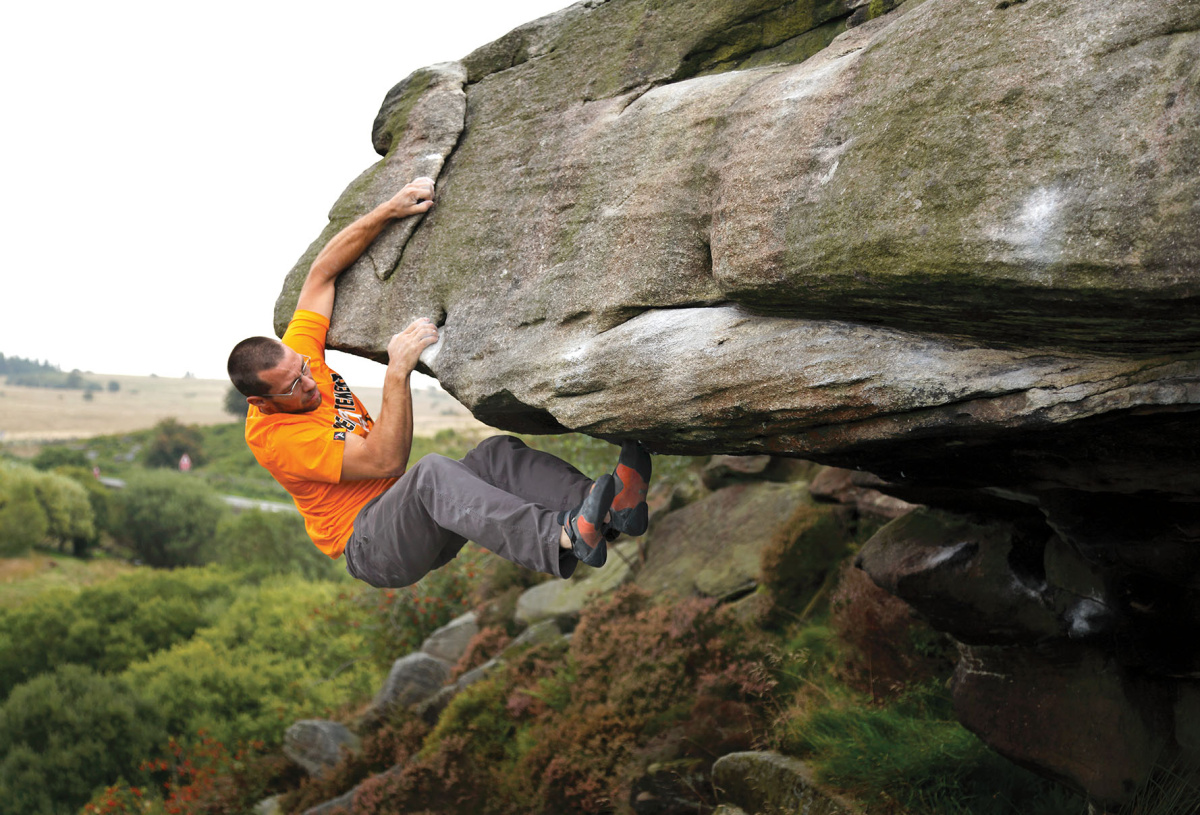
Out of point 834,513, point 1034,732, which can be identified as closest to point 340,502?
point 1034,732

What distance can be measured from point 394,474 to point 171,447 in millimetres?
95784

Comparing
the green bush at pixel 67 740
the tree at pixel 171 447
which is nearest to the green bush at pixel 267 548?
the green bush at pixel 67 740

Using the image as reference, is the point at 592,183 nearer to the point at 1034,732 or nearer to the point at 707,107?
the point at 707,107

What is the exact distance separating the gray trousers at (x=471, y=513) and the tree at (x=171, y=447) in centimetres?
9459

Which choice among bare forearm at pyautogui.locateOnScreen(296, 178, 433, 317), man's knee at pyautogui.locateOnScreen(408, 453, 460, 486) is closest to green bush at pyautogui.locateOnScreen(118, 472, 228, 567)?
bare forearm at pyautogui.locateOnScreen(296, 178, 433, 317)

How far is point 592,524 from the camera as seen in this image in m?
4.92

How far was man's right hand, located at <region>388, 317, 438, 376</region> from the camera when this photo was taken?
5.89 metres

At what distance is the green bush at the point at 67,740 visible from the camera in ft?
77.9

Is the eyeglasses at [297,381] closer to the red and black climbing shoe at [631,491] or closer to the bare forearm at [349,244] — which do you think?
the bare forearm at [349,244]

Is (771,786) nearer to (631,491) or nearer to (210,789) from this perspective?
(631,491)

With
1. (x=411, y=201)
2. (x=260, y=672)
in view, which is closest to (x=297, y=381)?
(x=411, y=201)

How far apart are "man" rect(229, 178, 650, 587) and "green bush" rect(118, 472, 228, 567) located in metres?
53.9

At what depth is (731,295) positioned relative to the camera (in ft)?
14.6

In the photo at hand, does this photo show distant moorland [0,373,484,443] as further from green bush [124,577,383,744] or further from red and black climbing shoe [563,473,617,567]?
red and black climbing shoe [563,473,617,567]
